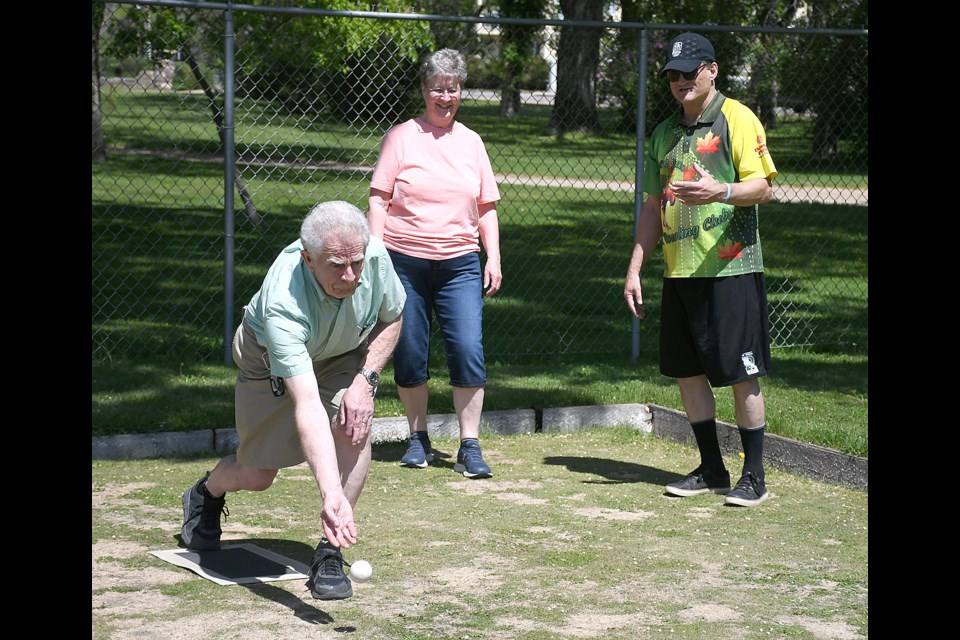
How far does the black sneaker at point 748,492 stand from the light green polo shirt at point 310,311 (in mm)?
2282

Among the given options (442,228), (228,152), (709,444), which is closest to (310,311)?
(442,228)

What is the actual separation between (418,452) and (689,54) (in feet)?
8.72

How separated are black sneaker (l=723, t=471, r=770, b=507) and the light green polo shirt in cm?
228

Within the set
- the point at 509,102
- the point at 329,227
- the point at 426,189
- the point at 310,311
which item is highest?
the point at 509,102

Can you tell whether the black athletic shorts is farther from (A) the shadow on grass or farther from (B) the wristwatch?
(B) the wristwatch

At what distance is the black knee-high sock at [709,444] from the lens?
659cm

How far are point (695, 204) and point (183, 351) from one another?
4707 mm

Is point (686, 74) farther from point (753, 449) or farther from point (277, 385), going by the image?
point (277, 385)

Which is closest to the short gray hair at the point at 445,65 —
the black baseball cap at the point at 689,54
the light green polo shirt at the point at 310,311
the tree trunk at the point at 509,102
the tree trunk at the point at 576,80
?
the black baseball cap at the point at 689,54

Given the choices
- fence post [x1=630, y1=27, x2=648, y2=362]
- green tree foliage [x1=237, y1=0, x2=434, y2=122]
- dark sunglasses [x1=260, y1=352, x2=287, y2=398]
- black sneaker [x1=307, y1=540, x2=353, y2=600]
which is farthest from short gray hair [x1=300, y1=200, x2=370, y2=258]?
green tree foliage [x1=237, y1=0, x2=434, y2=122]

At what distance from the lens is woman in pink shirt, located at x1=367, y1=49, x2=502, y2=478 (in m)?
6.74

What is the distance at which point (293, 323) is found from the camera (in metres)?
4.56

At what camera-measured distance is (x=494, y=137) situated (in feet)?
44.4
